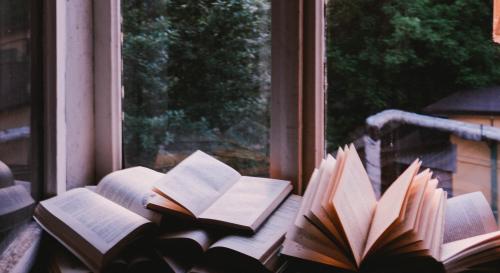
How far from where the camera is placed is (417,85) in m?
1.02

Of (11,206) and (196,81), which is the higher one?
(196,81)

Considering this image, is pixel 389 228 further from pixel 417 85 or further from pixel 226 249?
pixel 417 85

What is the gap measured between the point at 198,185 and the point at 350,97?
1.38 ft

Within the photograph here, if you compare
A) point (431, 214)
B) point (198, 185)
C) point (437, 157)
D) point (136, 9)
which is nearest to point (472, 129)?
point (437, 157)

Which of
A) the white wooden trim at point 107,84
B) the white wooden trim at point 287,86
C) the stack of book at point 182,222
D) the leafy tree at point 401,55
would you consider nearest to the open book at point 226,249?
the stack of book at point 182,222

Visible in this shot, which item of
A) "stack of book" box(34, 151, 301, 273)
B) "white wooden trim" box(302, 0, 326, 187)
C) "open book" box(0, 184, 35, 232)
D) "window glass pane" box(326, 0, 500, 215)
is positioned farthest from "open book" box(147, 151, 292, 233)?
"open book" box(0, 184, 35, 232)

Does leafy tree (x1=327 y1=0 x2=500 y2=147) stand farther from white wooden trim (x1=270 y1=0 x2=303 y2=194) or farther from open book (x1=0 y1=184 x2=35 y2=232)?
open book (x1=0 y1=184 x2=35 y2=232)

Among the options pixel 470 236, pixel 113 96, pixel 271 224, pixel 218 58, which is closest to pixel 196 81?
pixel 218 58

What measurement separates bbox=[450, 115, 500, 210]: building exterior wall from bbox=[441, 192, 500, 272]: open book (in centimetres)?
7

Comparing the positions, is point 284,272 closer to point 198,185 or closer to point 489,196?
point 198,185

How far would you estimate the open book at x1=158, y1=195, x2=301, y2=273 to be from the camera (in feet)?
2.73

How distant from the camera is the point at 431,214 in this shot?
80 cm

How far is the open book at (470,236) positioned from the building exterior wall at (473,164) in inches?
2.7

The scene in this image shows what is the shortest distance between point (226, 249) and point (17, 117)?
2.15 feet
